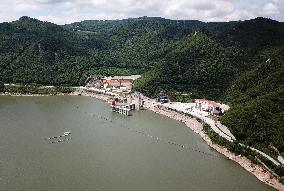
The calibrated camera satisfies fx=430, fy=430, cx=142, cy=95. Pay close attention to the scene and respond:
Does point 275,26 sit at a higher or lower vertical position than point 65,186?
higher

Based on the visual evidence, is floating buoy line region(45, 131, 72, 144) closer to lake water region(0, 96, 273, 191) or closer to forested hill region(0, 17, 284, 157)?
lake water region(0, 96, 273, 191)

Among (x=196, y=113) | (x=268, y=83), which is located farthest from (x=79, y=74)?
(x=268, y=83)

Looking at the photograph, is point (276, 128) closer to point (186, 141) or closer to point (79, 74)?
point (186, 141)

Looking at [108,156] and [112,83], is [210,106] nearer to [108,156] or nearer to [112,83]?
[108,156]

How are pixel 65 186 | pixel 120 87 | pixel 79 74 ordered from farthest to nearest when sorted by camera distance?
1. pixel 79 74
2. pixel 120 87
3. pixel 65 186

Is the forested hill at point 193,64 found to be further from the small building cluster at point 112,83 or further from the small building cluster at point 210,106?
the small building cluster at point 112,83

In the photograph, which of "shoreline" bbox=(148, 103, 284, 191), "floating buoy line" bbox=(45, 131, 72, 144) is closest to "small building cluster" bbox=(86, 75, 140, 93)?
"shoreline" bbox=(148, 103, 284, 191)

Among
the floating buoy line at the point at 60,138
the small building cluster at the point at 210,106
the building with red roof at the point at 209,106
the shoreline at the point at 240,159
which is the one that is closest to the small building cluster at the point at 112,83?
the building with red roof at the point at 209,106
